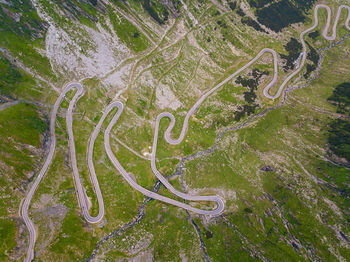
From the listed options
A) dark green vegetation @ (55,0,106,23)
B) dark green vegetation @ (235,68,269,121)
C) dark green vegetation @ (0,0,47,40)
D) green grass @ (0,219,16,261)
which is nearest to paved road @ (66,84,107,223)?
green grass @ (0,219,16,261)

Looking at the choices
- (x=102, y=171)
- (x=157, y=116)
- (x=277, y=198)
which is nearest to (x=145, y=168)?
(x=102, y=171)

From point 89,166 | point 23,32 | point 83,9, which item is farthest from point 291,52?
point 23,32

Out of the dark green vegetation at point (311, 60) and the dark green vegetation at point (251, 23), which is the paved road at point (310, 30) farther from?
the dark green vegetation at point (251, 23)

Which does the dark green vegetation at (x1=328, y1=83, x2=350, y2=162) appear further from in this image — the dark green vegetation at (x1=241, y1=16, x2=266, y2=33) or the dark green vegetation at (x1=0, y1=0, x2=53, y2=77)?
the dark green vegetation at (x1=0, y1=0, x2=53, y2=77)

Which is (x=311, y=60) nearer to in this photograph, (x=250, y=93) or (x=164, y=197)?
(x=250, y=93)

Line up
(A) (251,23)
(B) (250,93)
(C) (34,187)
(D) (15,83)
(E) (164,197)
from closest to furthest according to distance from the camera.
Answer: (C) (34,187)
(E) (164,197)
(D) (15,83)
(B) (250,93)
(A) (251,23)

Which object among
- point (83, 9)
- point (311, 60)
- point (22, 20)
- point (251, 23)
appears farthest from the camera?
point (251, 23)
